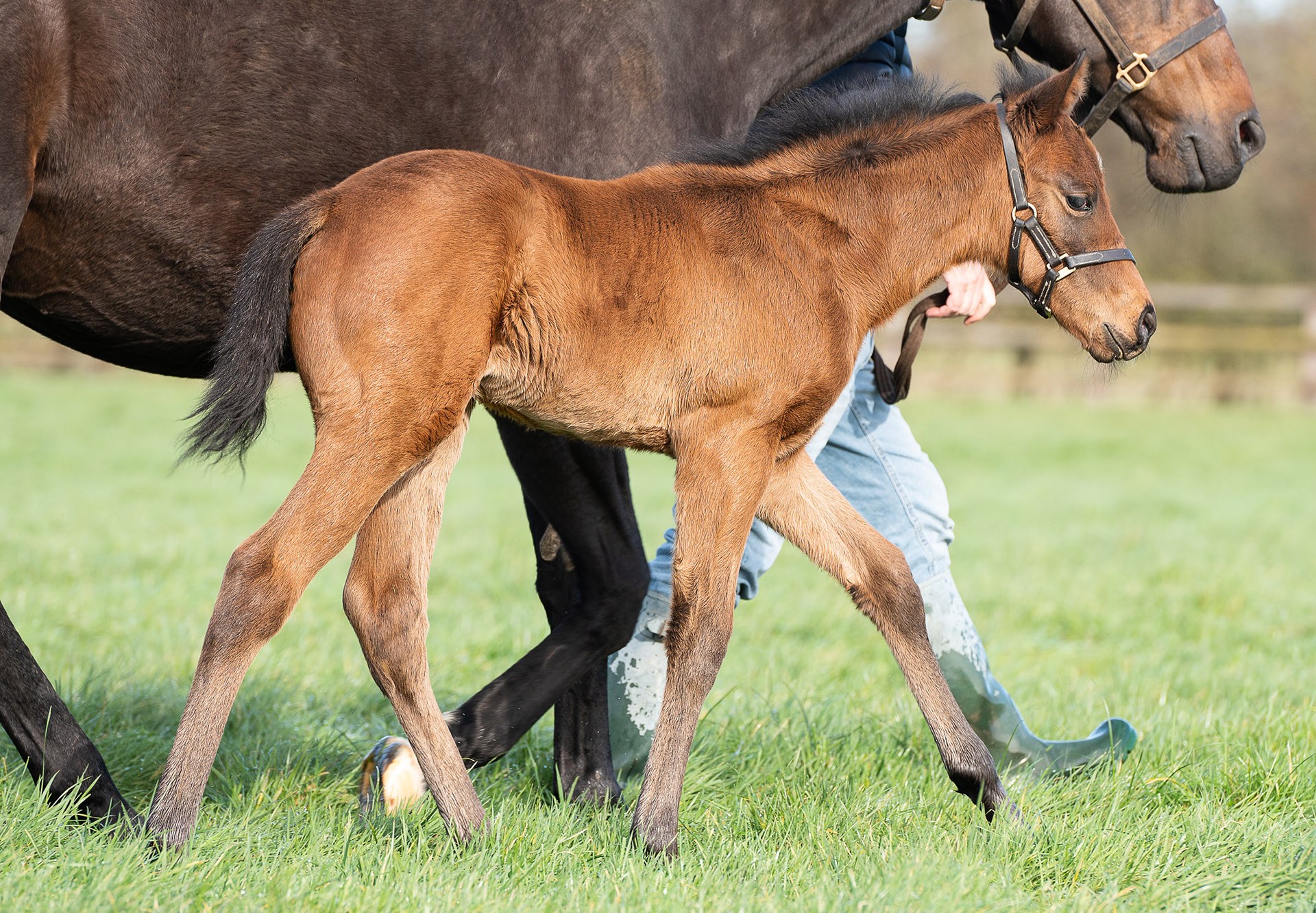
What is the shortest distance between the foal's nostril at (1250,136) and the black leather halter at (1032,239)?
0.74 m

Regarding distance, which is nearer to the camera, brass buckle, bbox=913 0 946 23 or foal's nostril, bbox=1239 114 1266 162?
brass buckle, bbox=913 0 946 23

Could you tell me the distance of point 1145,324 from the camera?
8.94ft

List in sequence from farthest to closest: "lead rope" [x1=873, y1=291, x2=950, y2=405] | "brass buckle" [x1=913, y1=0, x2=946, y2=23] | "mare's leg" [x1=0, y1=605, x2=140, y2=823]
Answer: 1. "brass buckle" [x1=913, y1=0, x2=946, y2=23]
2. "lead rope" [x1=873, y1=291, x2=950, y2=405]
3. "mare's leg" [x1=0, y1=605, x2=140, y2=823]

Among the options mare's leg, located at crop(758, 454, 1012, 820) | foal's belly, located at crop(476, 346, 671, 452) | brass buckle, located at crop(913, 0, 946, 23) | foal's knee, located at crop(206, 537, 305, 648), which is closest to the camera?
foal's knee, located at crop(206, 537, 305, 648)

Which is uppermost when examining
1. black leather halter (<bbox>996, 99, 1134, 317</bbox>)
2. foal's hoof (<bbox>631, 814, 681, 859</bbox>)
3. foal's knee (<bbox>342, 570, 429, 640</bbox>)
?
black leather halter (<bbox>996, 99, 1134, 317</bbox>)

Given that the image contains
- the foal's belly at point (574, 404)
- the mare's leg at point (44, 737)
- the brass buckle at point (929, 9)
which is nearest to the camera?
the foal's belly at point (574, 404)

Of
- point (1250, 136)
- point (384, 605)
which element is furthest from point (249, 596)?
point (1250, 136)

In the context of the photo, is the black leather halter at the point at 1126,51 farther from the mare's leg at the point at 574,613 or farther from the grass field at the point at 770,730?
the grass field at the point at 770,730

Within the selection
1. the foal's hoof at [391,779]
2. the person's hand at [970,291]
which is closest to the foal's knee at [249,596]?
the foal's hoof at [391,779]

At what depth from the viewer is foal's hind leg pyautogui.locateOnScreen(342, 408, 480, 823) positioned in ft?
8.40

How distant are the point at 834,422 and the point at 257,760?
1.63m

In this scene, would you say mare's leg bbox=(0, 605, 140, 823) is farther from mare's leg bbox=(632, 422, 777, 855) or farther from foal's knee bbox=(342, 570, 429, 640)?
mare's leg bbox=(632, 422, 777, 855)

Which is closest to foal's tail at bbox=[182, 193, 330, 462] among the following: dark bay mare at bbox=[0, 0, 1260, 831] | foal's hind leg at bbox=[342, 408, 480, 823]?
dark bay mare at bbox=[0, 0, 1260, 831]

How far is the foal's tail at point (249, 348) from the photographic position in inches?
86.9
